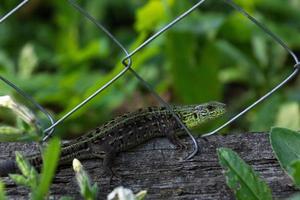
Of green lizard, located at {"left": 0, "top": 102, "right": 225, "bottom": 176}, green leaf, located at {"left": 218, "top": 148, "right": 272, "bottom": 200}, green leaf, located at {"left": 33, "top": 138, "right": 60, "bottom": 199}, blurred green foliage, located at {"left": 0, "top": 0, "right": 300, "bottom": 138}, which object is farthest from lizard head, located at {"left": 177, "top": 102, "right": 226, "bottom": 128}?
green leaf, located at {"left": 33, "top": 138, "right": 60, "bottom": 199}

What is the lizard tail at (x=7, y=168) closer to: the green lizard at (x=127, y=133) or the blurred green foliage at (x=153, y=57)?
the green lizard at (x=127, y=133)

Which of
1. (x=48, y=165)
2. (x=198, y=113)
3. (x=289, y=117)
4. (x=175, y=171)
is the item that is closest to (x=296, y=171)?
(x=175, y=171)

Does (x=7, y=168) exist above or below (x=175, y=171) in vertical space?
above

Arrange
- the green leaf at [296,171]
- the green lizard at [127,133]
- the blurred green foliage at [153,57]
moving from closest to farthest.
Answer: the green leaf at [296,171]
the green lizard at [127,133]
the blurred green foliage at [153,57]

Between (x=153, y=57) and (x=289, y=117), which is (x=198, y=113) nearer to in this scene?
(x=289, y=117)

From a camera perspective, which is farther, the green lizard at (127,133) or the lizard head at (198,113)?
the lizard head at (198,113)

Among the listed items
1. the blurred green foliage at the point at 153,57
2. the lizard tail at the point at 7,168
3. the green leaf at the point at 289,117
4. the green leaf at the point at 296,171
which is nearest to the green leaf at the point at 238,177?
the green leaf at the point at 296,171
